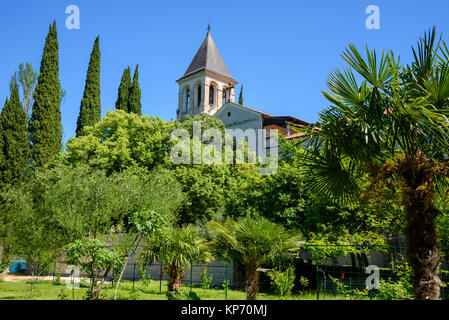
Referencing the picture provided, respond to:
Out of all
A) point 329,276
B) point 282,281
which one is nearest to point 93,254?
point 282,281

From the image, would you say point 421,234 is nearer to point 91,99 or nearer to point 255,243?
point 255,243

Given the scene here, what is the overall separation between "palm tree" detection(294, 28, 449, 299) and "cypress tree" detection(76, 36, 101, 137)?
31872 mm

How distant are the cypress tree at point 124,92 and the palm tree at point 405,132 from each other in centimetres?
3735

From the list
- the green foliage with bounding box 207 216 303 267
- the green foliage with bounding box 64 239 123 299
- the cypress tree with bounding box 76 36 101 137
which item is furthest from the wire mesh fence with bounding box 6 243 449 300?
the cypress tree with bounding box 76 36 101 137

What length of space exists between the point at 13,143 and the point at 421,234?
29.2m

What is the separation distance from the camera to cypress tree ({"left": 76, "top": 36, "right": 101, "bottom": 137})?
3531cm

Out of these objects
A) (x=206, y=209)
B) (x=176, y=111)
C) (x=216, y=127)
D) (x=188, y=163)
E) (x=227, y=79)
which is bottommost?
(x=206, y=209)

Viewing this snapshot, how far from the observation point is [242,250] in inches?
381

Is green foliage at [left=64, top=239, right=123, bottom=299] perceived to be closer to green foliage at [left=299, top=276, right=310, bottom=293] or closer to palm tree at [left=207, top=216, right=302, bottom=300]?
palm tree at [left=207, top=216, right=302, bottom=300]

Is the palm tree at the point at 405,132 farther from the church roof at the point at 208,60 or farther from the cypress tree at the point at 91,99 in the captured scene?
the church roof at the point at 208,60

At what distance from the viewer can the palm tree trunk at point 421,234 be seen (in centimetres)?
559
